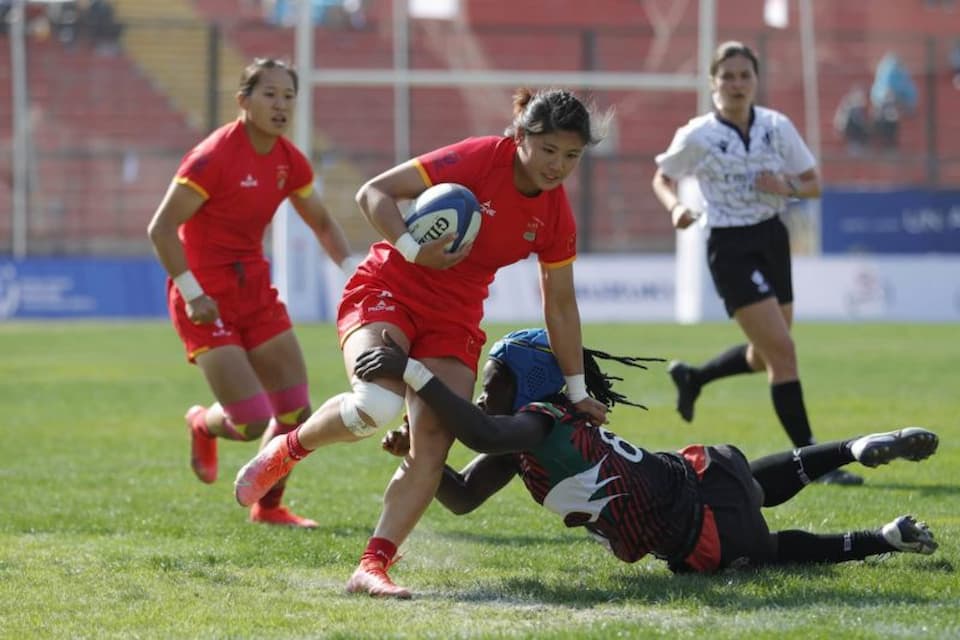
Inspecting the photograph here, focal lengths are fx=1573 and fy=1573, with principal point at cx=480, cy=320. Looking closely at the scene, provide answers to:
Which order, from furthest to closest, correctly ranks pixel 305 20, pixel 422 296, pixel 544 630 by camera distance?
1. pixel 305 20
2. pixel 422 296
3. pixel 544 630

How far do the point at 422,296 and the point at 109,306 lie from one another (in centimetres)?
2192

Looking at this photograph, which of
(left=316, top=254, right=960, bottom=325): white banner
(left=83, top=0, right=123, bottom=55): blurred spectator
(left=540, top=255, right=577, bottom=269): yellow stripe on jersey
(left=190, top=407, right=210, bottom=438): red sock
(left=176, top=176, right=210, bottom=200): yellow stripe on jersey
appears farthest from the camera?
(left=83, top=0, right=123, bottom=55): blurred spectator

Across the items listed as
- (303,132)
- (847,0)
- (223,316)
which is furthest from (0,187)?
(223,316)

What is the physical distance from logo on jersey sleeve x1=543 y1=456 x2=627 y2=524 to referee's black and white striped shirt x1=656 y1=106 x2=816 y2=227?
11.5 feet

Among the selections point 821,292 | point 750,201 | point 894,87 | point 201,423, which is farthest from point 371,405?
point 894,87

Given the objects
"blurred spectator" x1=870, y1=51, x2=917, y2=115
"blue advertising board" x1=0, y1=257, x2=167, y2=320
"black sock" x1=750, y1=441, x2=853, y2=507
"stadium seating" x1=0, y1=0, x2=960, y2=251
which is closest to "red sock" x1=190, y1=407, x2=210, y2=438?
"black sock" x1=750, y1=441, x2=853, y2=507

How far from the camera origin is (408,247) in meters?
5.39

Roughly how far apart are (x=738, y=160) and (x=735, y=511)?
3469 millimetres

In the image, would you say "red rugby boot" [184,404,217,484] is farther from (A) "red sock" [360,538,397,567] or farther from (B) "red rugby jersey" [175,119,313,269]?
(A) "red sock" [360,538,397,567]

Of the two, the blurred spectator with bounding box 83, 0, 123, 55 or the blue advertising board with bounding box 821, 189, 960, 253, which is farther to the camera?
the blurred spectator with bounding box 83, 0, 123, 55

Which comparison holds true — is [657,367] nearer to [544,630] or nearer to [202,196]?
[202,196]

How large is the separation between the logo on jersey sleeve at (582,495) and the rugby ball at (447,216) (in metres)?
0.89

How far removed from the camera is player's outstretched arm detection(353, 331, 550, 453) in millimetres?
5129

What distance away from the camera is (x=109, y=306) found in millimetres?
26734
